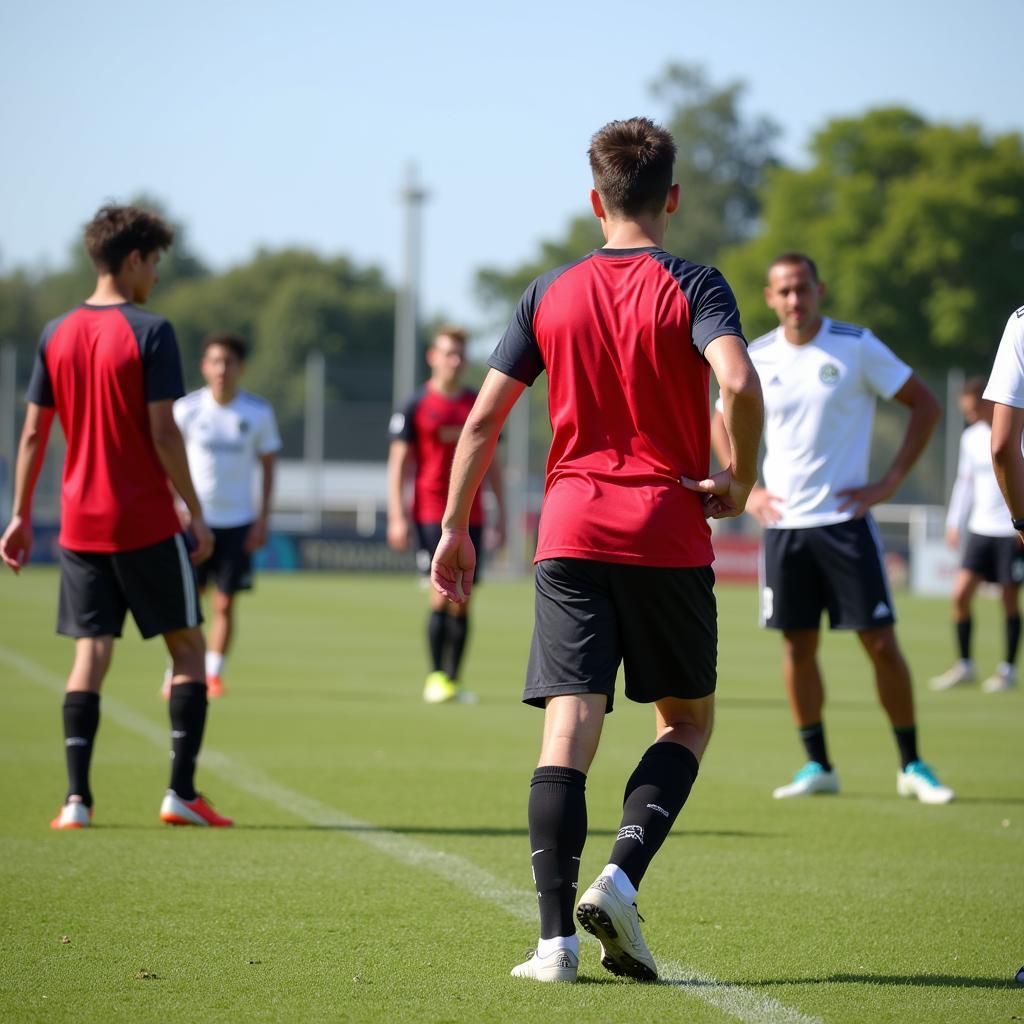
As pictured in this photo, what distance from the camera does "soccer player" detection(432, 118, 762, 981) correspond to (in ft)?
13.8

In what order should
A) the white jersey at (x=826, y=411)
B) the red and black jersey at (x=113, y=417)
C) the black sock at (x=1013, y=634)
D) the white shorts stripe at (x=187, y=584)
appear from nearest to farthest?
the red and black jersey at (x=113, y=417) → the white shorts stripe at (x=187, y=584) → the white jersey at (x=826, y=411) → the black sock at (x=1013, y=634)

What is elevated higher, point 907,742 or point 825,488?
point 825,488

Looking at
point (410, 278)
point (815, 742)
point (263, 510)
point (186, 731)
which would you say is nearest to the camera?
point (186, 731)

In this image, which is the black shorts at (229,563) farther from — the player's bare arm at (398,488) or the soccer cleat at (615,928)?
the soccer cleat at (615,928)

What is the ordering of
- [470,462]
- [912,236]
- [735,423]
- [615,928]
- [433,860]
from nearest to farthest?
[615,928] < [735,423] < [470,462] < [433,860] < [912,236]

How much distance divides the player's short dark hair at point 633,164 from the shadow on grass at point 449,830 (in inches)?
116

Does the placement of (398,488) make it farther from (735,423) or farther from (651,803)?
(735,423)

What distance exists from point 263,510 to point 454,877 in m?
6.22

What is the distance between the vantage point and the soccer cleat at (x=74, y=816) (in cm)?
637

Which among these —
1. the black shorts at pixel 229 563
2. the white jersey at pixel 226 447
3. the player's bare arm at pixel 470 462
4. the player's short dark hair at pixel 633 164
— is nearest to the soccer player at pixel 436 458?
the white jersey at pixel 226 447

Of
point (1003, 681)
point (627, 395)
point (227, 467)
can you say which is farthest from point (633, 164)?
point (1003, 681)

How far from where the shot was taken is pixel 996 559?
13500mm

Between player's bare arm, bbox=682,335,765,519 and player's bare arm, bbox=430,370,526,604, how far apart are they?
1.79 ft

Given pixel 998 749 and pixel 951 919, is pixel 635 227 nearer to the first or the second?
pixel 951 919
